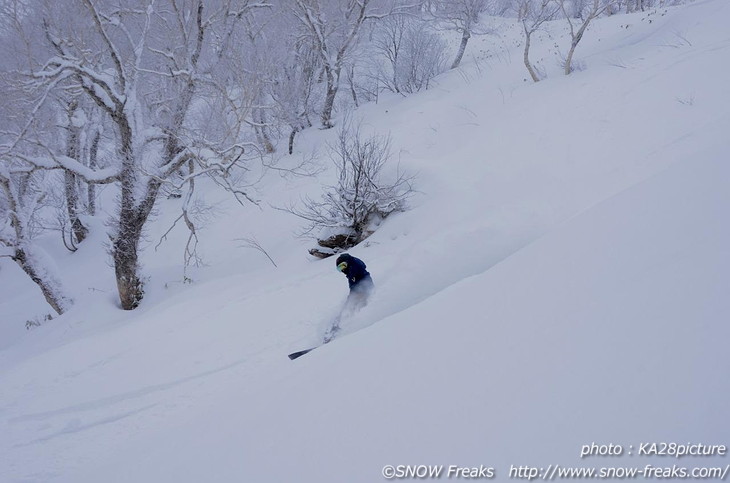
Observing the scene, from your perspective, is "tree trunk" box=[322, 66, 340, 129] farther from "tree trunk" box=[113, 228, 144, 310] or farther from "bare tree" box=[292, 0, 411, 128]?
"tree trunk" box=[113, 228, 144, 310]

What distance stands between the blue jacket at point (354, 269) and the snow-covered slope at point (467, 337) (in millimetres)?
338

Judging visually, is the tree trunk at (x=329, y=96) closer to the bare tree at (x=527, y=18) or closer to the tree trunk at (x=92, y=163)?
the bare tree at (x=527, y=18)

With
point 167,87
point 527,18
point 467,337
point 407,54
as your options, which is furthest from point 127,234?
point 407,54

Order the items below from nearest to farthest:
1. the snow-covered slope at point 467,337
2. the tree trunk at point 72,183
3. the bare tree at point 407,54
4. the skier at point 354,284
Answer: the snow-covered slope at point 467,337 → the skier at point 354,284 → the tree trunk at point 72,183 → the bare tree at point 407,54

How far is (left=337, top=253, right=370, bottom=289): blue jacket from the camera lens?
4531mm

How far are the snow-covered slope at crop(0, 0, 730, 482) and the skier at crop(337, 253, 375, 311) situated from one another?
175 mm

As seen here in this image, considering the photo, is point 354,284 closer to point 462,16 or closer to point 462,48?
point 462,48

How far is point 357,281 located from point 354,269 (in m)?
0.16

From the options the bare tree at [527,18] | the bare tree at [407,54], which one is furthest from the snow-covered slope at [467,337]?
the bare tree at [407,54]

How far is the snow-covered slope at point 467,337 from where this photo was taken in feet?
4.93

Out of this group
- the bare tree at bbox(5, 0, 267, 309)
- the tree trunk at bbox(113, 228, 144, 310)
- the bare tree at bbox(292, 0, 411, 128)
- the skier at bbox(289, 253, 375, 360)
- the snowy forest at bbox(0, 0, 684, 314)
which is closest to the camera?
the skier at bbox(289, 253, 375, 360)

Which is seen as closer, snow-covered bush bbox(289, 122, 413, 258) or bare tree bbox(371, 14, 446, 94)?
snow-covered bush bbox(289, 122, 413, 258)

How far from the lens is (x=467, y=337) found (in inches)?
83.3

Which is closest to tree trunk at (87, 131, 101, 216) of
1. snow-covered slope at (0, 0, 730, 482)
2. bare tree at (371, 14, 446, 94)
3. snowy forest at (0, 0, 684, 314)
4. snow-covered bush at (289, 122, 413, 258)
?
snowy forest at (0, 0, 684, 314)
